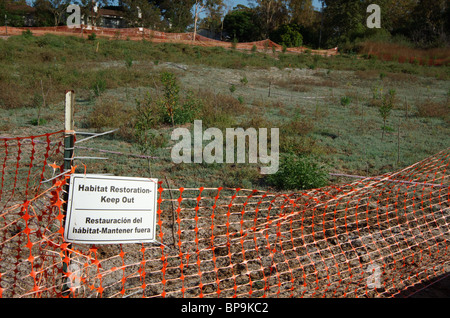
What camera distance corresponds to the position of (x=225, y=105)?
10.6m

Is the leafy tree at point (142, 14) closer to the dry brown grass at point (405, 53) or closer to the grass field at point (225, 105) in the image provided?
the grass field at point (225, 105)

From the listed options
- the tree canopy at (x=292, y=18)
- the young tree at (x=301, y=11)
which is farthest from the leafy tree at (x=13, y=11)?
the young tree at (x=301, y=11)

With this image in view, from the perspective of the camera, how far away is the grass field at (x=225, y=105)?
23.0ft

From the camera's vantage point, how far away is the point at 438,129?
9.89m

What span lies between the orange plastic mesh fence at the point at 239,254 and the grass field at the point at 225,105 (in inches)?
49.2

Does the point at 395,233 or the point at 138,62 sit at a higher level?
the point at 138,62

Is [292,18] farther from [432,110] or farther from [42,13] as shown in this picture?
[432,110]

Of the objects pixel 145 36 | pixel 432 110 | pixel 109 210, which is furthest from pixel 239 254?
pixel 145 36

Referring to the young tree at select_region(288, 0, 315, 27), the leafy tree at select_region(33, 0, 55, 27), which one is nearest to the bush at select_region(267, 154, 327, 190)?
the leafy tree at select_region(33, 0, 55, 27)

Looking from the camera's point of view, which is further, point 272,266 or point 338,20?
point 338,20

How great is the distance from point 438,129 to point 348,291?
7.93m

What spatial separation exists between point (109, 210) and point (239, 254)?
6.63 ft
